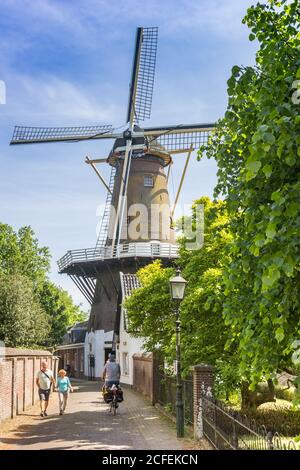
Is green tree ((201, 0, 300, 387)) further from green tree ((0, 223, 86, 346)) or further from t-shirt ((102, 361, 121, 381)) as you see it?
green tree ((0, 223, 86, 346))

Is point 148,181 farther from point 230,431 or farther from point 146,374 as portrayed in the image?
point 230,431

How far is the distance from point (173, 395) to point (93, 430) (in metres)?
3.31

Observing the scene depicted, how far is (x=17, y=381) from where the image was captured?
1800 cm

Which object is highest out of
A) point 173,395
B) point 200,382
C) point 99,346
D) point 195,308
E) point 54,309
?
point 54,309

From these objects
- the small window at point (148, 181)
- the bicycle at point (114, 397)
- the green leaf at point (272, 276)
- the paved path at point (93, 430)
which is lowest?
the paved path at point (93, 430)

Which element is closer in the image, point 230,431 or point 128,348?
point 230,431

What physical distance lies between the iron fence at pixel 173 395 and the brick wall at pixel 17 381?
15.3 feet

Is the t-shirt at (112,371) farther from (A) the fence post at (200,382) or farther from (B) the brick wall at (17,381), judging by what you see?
(A) the fence post at (200,382)

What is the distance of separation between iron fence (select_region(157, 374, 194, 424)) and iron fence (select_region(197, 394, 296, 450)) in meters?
1.73

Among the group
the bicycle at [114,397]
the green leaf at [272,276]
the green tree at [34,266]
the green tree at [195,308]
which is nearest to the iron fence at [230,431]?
the green tree at [195,308]

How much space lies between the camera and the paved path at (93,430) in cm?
1181

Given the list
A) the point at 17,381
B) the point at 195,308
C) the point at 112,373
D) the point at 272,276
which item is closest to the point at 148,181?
the point at 112,373

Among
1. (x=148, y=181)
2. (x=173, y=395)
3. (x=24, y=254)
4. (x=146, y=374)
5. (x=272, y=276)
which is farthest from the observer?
(x=24, y=254)

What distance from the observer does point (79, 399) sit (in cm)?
2425
